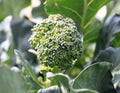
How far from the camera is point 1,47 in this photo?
3.99 ft

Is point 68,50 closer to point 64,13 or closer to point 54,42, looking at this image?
point 54,42

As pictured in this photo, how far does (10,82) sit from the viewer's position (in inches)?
22.2

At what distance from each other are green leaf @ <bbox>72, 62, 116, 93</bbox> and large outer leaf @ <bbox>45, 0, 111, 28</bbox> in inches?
9.0

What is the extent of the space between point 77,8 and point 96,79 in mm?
276

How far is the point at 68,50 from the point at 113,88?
124 millimetres

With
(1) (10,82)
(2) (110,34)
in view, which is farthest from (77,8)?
(1) (10,82)

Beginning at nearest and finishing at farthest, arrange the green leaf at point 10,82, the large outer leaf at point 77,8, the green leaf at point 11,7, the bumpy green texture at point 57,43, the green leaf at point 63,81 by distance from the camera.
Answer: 1. the green leaf at point 10,82
2. the green leaf at point 63,81
3. the bumpy green texture at point 57,43
4. the large outer leaf at point 77,8
5. the green leaf at point 11,7

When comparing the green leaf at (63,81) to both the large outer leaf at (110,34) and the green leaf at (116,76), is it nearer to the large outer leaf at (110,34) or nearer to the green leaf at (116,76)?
the green leaf at (116,76)

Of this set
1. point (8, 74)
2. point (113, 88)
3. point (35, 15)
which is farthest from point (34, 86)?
point (35, 15)

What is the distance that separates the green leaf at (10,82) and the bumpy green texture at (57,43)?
0.24 m

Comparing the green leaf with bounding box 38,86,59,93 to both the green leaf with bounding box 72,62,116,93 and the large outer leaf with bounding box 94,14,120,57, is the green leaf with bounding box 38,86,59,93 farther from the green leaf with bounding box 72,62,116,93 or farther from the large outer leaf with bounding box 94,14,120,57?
the large outer leaf with bounding box 94,14,120,57

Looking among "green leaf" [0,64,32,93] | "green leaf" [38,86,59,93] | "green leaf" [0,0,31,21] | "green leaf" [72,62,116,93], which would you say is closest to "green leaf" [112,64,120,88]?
"green leaf" [72,62,116,93]

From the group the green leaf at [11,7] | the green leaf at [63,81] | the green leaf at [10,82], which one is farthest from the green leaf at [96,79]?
the green leaf at [11,7]

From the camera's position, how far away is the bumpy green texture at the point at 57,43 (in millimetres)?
808
